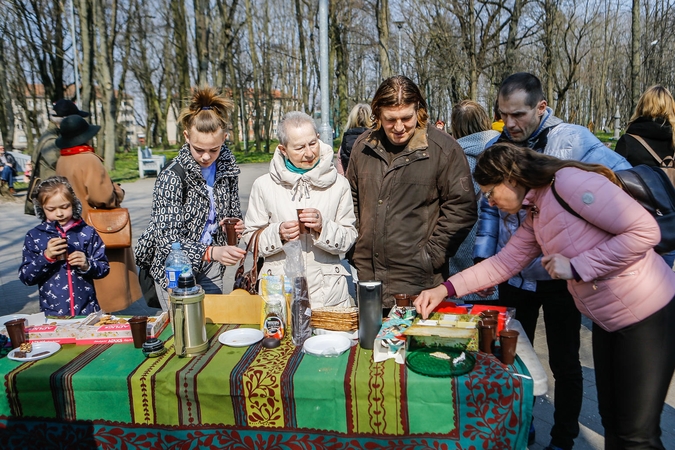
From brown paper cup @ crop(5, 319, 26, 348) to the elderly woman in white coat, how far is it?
43.1 inches

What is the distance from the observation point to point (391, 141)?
2758 millimetres

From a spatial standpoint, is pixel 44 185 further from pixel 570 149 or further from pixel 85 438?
pixel 570 149

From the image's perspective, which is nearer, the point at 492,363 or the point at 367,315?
the point at 492,363

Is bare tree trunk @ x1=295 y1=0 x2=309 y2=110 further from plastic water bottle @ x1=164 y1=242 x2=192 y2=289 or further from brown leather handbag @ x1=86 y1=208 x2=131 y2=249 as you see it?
plastic water bottle @ x1=164 y1=242 x2=192 y2=289

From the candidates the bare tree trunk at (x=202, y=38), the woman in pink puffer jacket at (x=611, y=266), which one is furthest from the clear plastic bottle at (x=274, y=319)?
the bare tree trunk at (x=202, y=38)

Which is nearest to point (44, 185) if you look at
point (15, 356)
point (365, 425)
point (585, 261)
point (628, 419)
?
point (15, 356)

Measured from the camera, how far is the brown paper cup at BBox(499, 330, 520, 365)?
1902mm

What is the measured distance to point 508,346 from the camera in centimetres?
191

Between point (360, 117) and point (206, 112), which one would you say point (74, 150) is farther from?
point (360, 117)

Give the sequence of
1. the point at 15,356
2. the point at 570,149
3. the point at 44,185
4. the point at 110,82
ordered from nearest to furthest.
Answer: the point at 15,356 → the point at 570,149 → the point at 44,185 → the point at 110,82

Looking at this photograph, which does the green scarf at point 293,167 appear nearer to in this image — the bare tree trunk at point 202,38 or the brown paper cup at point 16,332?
the brown paper cup at point 16,332

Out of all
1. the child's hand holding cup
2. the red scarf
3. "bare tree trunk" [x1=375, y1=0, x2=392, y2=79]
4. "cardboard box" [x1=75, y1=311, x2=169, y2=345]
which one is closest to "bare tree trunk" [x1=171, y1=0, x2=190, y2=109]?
"bare tree trunk" [x1=375, y1=0, x2=392, y2=79]

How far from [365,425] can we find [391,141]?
59.3 inches

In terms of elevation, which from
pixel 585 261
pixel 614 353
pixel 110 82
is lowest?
pixel 614 353
